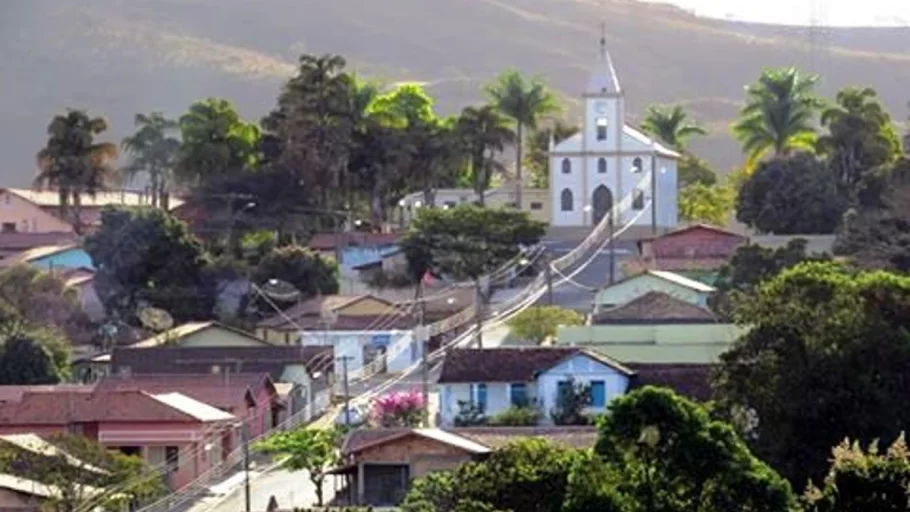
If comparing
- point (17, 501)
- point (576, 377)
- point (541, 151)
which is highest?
point (541, 151)

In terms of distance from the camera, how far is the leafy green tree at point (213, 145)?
73.6 meters

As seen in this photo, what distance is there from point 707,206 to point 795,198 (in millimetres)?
11666

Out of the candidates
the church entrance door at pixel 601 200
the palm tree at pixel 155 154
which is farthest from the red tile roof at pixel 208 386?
the church entrance door at pixel 601 200

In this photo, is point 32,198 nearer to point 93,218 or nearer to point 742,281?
point 93,218

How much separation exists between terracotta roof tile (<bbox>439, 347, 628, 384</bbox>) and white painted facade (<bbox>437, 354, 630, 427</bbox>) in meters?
0.10

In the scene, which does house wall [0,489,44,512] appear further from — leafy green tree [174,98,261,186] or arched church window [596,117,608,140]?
arched church window [596,117,608,140]

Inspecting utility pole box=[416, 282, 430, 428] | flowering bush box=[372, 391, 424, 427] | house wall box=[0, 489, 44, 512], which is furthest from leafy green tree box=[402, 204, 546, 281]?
house wall box=[0, 489, 44, 512]

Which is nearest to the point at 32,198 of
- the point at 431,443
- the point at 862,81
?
the point at 431,443

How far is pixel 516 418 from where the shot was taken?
166 feet

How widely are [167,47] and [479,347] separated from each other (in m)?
132

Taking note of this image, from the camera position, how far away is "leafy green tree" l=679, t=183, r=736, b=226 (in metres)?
80.8

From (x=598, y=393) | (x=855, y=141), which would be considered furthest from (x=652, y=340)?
(x=855, y=141)

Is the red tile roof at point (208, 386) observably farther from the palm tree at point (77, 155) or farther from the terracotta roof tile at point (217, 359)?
the palm tree at point (77, 155)

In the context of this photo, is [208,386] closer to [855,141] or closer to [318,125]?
[318,125]
